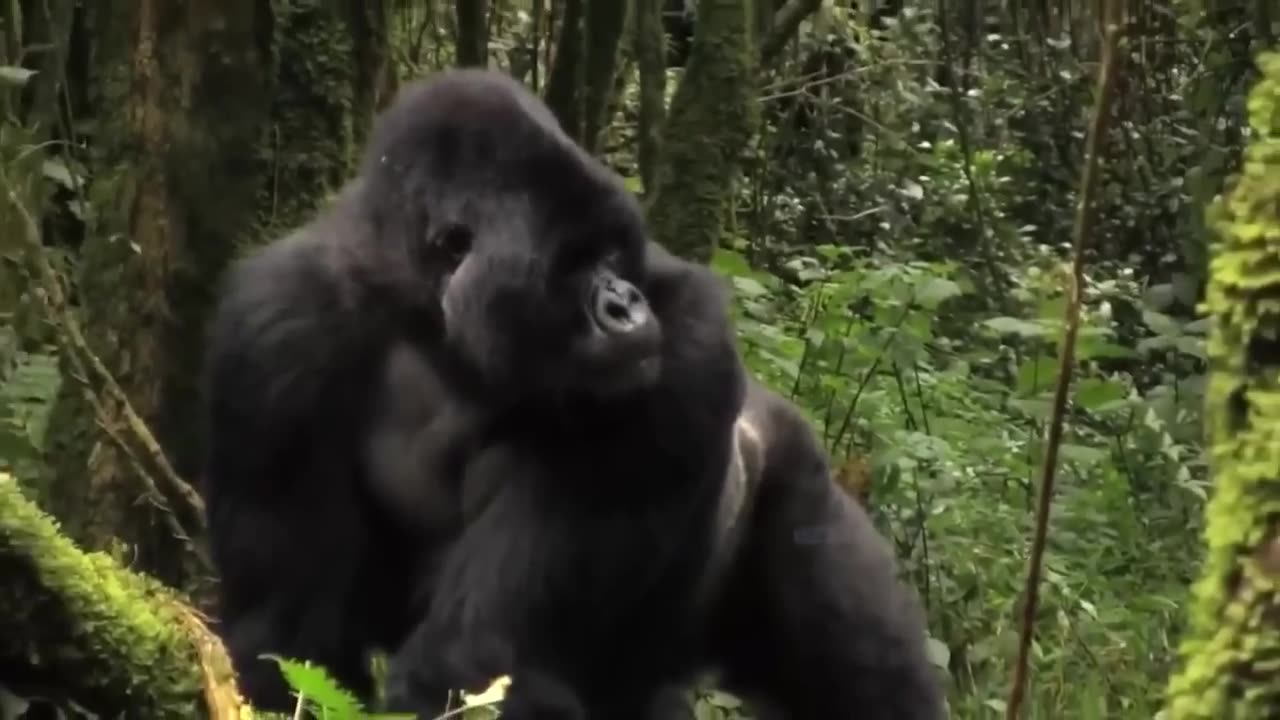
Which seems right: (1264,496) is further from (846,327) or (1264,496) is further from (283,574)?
(846,327)

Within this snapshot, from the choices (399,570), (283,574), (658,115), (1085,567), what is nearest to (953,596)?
(1085,567)

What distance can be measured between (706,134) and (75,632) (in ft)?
9.14

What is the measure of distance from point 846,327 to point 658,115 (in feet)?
3.28

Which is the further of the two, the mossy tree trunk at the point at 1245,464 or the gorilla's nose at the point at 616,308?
the gorilla's nose at the point at 616,308

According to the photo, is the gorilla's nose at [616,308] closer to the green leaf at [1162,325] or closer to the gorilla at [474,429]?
the gorilla at [474,429]

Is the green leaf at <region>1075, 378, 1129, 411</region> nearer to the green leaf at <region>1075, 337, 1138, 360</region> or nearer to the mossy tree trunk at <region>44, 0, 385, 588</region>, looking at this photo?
the green leaf at <region>1075, 337, 1138, 360</region>

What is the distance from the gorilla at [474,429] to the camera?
217cm

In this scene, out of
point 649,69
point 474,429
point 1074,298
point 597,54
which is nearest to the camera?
point 1074,298

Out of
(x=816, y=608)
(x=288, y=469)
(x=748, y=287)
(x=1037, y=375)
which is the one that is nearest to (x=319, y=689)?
(x=288, y=469)

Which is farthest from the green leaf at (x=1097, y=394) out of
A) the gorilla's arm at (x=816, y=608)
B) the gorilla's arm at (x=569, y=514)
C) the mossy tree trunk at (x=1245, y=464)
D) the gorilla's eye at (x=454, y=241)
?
the mossy tree trunk at (x=1245, y=464)

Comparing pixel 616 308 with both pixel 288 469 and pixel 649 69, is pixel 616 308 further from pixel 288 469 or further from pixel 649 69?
pixel 649 69

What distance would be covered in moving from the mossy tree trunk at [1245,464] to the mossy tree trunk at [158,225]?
2393mm

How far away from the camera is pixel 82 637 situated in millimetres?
1042

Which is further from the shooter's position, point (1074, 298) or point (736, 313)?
point (736, 313)
